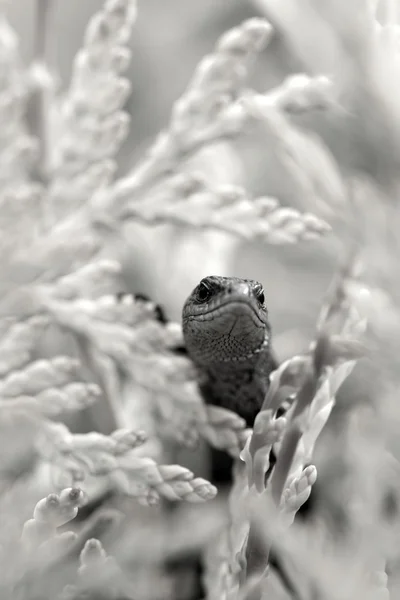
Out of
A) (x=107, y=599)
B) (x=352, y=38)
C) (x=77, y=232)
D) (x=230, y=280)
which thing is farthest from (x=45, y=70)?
(x=107, y=599)

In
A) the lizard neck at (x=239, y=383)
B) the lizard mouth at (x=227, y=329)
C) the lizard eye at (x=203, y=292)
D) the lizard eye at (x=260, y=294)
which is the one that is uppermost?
the lizard eye at (x=260, y=294)

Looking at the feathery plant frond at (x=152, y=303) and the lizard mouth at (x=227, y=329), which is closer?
the feathery plant frond at (x=152, y=303)

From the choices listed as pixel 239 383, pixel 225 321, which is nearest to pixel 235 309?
pixel 225 321

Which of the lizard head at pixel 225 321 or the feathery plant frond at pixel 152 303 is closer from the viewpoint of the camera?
the feathery plant frond at pixel 152 303

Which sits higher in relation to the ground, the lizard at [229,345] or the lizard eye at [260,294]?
the lizard eye at [260,294]

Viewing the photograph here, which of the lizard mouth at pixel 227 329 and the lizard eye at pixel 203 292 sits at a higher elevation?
the lizard eye at pixel 203 292

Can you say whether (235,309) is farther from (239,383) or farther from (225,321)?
(239,383)

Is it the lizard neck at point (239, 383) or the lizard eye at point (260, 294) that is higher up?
the lizard eye at point (260, 294)
